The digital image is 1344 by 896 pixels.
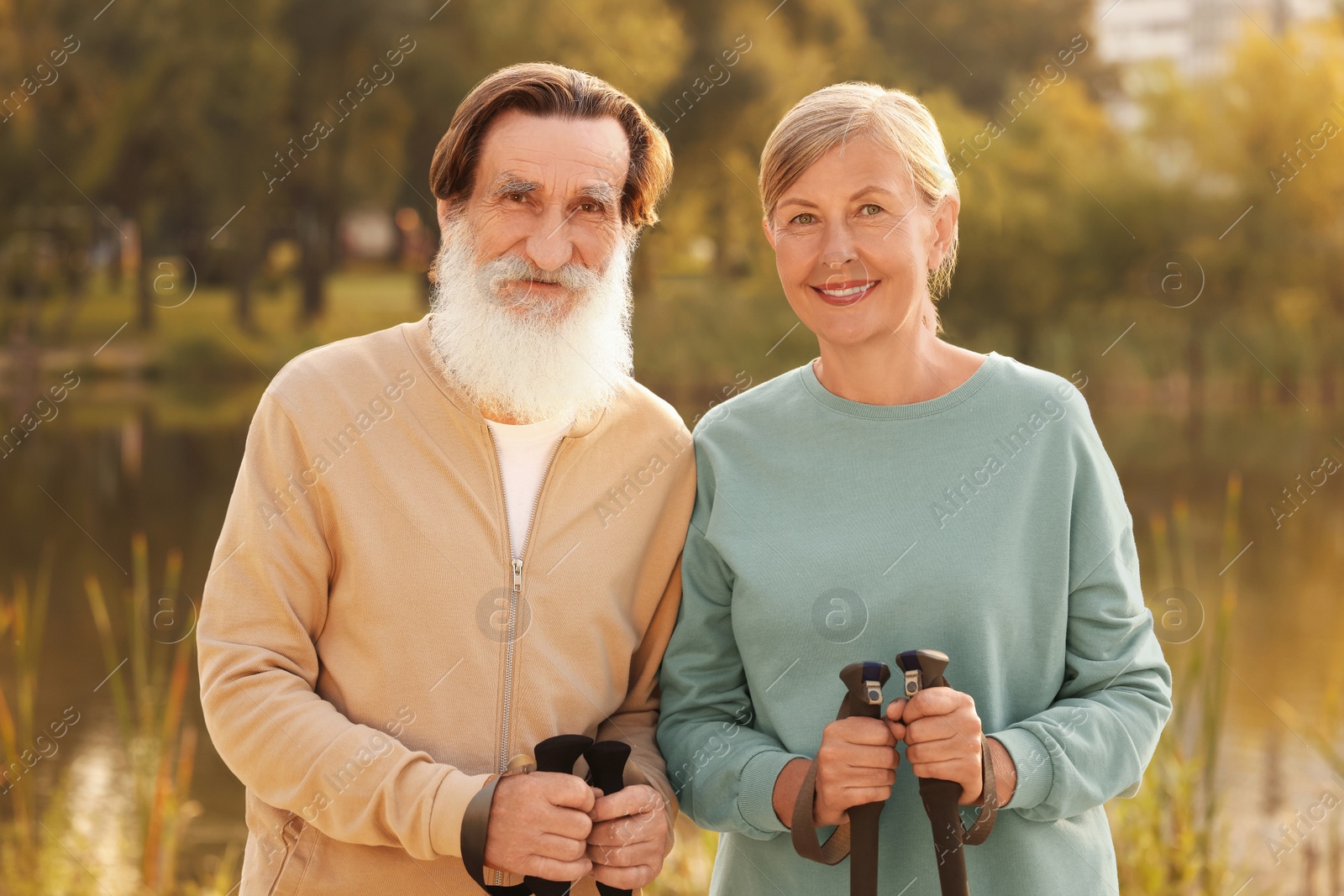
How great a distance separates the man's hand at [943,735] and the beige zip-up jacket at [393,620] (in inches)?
19.3

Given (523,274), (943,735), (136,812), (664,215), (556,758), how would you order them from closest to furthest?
(943,735)
(556,758)
(523,274)
(136,812)
(664,215)

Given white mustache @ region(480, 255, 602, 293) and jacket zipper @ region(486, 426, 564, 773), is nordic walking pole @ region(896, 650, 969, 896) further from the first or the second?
white mustache @ region(480, 255, 602, 293)

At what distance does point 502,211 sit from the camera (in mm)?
2107

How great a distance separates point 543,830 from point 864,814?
1.54 feet

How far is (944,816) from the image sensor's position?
5.71 feet

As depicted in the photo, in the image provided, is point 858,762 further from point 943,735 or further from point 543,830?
point 543,830

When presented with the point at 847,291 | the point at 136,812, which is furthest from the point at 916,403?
the point at 136,812

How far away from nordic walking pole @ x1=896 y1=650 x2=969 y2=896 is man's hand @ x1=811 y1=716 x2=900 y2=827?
0.19 feet

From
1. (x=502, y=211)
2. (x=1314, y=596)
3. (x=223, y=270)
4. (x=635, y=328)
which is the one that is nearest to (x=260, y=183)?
(x=223, y=270)

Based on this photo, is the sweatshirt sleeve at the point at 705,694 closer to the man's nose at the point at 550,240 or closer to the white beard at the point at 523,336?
the white beard at the point at 523,336

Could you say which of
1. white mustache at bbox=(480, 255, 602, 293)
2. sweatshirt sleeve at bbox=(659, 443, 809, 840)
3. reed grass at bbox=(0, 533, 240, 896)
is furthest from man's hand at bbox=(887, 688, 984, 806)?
reed grass at bbox=(0, 533, 240, 896)

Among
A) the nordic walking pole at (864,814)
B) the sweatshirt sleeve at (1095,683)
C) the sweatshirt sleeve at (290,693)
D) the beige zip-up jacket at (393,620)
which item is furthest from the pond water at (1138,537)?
the sweatshirt sleeve at (290,693)

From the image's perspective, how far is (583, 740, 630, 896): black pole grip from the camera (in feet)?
6.07

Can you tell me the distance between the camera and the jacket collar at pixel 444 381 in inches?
81.7
